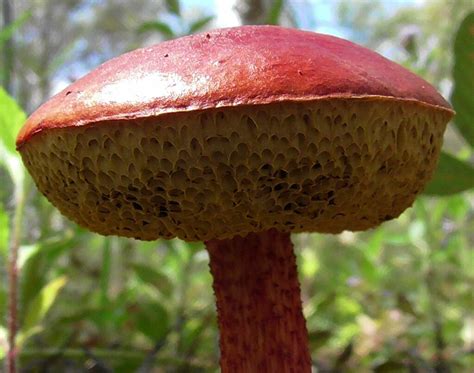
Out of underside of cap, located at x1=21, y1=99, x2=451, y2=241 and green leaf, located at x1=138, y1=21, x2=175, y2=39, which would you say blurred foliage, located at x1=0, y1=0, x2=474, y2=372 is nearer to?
green leaf, located at x1=138, y1=21, x2=175, y2=39

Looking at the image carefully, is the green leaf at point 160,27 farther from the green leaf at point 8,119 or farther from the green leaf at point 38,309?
the green leaf at point 38,309

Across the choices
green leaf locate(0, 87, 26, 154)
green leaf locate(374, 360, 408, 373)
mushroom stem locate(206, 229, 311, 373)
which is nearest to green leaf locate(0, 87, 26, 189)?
green leaf locate(0, 87, 26, 154)

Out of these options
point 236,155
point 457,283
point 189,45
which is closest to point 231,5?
point 189,45

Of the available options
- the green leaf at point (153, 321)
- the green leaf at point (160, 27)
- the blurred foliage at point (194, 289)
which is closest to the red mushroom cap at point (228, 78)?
the blurred foliage at point (194, 289)

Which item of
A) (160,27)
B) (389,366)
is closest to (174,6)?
(160,27)

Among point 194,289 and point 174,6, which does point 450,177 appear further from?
point 194,289
